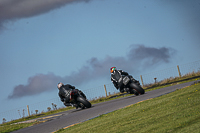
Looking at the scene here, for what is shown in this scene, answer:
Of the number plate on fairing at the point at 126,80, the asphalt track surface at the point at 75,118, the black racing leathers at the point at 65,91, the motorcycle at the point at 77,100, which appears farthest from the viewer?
the number plate on fairing at the point at 126,80

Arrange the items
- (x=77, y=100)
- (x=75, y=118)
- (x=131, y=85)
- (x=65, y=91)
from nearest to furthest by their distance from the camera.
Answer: (x=75, y=118) → (x=77, y=100) → (x=65, y=91) → (x=131, y=85)

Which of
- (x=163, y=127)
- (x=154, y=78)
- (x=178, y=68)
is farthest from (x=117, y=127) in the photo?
(x=178, y=68)

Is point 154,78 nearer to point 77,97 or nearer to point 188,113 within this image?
point 77,97

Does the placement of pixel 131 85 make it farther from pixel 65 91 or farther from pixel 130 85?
pixel 65 91

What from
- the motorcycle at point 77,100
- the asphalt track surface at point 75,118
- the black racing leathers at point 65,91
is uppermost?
the black racing leathers at point 65,91

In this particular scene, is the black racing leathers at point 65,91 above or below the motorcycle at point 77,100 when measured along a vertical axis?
above

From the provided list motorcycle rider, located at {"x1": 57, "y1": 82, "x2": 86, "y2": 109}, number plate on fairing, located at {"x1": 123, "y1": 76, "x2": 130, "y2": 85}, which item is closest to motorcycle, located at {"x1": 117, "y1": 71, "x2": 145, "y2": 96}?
number plate on fairing, located at {"x1": 123, "y1": 76, "x2": 130, "y2": 85}

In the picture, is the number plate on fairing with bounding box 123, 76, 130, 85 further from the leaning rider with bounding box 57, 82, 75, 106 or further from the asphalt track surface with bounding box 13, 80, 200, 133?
the leaning rider with bounding box 57, 82, 75, 106

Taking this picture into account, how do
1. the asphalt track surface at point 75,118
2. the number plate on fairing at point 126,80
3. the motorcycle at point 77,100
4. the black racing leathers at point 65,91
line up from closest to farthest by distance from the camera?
the asphalt track surface at point 75,118 < the motorcycle at point 77,100 < the black racing leathers at point 65,91 < the number plate on fairing at point 126,80

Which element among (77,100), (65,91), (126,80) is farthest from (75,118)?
(126,80)

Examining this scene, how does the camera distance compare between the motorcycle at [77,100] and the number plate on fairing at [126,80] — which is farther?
the number plate on fairing at [126,80]

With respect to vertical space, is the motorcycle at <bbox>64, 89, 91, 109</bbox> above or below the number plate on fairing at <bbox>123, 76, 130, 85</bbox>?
below

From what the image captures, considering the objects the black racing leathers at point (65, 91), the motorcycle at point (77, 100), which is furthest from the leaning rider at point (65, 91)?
the motorcycle at point (77, 100)

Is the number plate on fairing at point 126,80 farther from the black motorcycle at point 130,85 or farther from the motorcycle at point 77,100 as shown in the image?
the motorcycle at point 77,100
